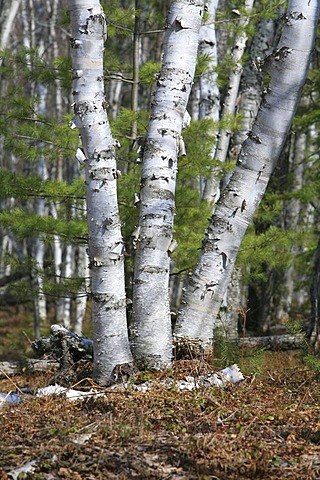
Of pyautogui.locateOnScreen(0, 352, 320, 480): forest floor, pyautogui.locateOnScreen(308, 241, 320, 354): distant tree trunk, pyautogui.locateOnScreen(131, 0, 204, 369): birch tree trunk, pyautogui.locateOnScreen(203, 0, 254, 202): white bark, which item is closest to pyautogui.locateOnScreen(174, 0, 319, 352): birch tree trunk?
pyautogui.locateOnScreen(131, 0, 204, 369): birch tree trunk

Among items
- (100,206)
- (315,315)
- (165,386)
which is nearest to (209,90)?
(315,315)

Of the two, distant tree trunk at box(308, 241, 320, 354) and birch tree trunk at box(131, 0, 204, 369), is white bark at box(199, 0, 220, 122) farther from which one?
birch tree trunk at box(131, 0, 204, 369)

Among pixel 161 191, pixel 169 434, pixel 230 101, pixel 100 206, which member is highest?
pixel 230 101

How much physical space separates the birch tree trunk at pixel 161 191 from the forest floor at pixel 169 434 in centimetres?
30

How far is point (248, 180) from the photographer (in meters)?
4.69

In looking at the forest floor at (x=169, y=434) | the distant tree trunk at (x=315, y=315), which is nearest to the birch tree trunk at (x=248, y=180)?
the forest floor at (x=169, y=434)

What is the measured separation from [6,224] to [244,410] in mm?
3702

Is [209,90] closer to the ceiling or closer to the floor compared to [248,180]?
closer to the ceiling

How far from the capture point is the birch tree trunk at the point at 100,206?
4262 mm

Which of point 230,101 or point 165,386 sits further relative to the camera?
point 230,101

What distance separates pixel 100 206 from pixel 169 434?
1604mm

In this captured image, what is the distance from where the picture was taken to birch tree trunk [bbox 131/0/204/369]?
4570 mm

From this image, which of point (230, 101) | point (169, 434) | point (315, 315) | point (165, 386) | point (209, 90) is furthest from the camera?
point (230, 101)

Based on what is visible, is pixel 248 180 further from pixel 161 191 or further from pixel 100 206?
pixel 100 206
